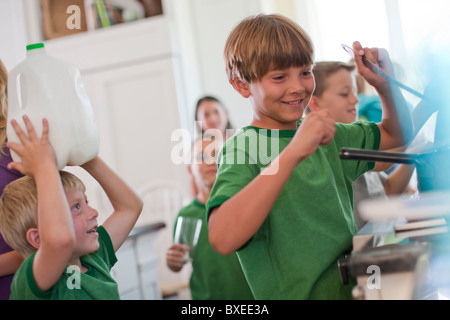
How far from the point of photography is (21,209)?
700 mm

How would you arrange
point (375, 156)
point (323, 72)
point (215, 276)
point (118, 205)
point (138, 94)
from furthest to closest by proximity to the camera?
point (138, 94) < point (215, 276) < point (323, 72) < point (118, 205) < point (375, 156)

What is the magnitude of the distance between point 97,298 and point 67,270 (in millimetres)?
47

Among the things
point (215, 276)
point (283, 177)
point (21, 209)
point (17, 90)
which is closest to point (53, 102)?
point (17, 90)

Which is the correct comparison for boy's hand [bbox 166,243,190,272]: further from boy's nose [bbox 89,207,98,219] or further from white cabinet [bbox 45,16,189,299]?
white cabinet [bbox 45,16,189,299]

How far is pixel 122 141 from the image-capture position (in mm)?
2762

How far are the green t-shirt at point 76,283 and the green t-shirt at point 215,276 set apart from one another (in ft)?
1.82

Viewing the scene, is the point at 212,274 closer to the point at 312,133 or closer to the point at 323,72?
the point at 323,72

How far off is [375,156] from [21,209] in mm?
415

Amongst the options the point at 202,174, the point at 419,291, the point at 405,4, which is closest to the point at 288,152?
the point at 419,291

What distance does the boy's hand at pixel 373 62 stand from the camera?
2.40 ft

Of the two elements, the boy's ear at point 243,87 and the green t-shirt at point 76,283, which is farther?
the boy's ear at point 243,87

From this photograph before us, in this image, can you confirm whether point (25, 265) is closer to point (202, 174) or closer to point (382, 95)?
point (382, 95)

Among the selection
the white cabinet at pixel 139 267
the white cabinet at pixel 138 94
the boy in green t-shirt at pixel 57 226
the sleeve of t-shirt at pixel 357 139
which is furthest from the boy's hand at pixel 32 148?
the white cabinet at pixel 138 94

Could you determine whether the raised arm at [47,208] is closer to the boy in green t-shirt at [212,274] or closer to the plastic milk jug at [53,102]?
the plastic milk jug at [53,102]
